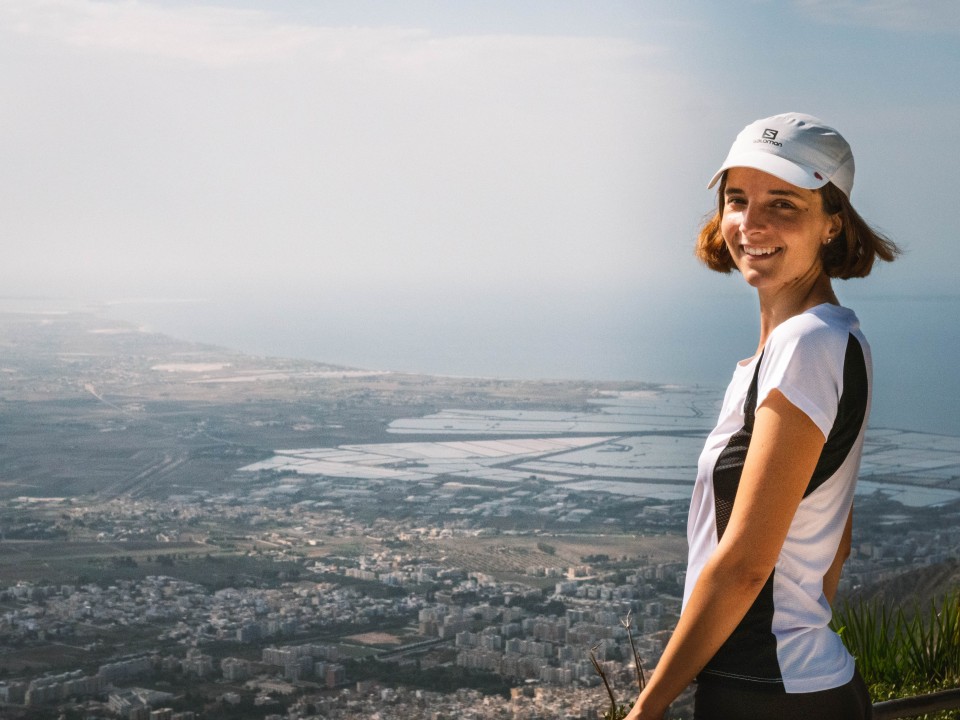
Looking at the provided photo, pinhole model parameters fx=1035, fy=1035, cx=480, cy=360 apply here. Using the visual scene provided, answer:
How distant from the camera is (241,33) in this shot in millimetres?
13633

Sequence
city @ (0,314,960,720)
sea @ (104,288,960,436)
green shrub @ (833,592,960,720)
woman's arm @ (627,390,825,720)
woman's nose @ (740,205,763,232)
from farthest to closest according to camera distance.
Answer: sea @ (104,288,960,436)
city @ (0,314,960,720)
green shrub @ (833,592,960,720)
woman's nose @ (740,205,763,232)
woman's arm @ (627,390,825,720)

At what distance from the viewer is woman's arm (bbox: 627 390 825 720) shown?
67 centimetres

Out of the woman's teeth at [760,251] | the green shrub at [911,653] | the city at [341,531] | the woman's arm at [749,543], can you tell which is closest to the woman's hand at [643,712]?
the woman's arm at [749,543]

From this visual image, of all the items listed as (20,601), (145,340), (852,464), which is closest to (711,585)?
(852,464)

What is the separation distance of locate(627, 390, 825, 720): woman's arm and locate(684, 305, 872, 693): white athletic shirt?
0.03 metres

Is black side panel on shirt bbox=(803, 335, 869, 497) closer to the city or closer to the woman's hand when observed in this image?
the woman's hand

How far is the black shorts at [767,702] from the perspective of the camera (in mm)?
744

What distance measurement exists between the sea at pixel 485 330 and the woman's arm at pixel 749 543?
441 inches

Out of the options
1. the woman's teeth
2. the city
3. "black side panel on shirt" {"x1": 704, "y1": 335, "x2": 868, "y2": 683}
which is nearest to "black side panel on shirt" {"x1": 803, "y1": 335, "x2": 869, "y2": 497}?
"black side panel on shirt" {"x1": 704, "y1": 335, "x2": 868, "y2": 683}

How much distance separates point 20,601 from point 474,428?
5.85m

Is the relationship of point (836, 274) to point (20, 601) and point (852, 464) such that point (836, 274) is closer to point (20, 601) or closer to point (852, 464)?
point (852, 464)

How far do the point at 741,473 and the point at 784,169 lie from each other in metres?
0.22

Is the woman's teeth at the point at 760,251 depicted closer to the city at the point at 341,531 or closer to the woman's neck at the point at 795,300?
the woman's neck at the point at 795,300

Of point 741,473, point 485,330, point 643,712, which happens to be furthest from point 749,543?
point 485,330
